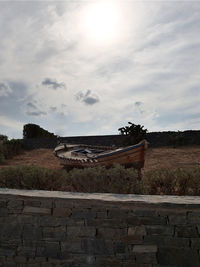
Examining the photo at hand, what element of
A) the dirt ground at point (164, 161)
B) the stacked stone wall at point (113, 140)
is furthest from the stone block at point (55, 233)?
the stacked stone wall at point (113, 140)

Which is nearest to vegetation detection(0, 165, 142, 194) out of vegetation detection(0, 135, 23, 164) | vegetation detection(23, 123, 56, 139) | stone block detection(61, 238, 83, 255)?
stone block detection(61, 238, 83, 255)

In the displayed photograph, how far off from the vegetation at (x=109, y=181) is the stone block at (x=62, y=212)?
1205 mm

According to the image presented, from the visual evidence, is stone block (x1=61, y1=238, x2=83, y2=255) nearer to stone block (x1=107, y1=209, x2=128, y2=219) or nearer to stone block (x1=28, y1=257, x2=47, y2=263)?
stone block (x1=28, y1=257, x2=47, y2=263)

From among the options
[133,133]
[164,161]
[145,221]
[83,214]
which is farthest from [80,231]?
[133,133]

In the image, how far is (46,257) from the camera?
12.0 feet

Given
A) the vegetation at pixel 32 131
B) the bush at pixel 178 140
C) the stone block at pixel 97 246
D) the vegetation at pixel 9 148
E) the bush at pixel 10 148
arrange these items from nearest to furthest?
the stone block at pixel 97 246
the vegetation at pixel 9 148
the bush at pixel 10 148
the bush at pixel 178 140
the vegetation at pixel 32 131

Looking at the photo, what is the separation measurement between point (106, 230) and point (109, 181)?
1.44 meters

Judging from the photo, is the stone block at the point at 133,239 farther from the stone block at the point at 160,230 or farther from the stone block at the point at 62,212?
the stone block at the point at 62,212

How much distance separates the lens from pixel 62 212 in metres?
3.56

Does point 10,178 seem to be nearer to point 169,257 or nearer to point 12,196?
point 12,196

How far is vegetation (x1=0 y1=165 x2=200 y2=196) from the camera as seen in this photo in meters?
4.56

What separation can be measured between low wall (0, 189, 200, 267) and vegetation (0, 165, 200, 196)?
40.5 inches

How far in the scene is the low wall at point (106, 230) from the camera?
3.35 metres

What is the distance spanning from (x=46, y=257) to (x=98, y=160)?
4.06m
